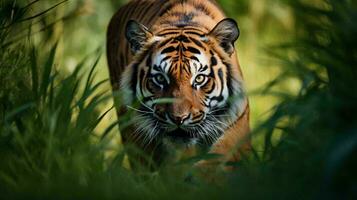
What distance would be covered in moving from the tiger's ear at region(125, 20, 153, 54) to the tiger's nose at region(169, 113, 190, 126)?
738 mm

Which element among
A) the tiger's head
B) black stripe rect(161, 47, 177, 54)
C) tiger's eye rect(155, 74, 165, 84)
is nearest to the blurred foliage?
the tiger's head

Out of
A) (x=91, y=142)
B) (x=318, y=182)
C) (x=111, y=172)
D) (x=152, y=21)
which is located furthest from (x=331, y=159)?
(x=152, y=21)

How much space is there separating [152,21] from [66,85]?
6.05ft

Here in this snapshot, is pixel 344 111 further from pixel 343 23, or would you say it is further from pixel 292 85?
pixel 292 85

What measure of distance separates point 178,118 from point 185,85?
0.26 metres

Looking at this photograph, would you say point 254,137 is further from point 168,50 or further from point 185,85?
point 168,50

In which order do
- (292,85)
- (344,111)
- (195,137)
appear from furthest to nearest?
1. (292,85)
2. (195,137)
3. (344,111)

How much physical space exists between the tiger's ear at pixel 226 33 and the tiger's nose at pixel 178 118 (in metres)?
0.69

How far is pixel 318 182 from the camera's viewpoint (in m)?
4.07

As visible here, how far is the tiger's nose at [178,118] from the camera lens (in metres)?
5.58

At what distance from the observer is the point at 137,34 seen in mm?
6102

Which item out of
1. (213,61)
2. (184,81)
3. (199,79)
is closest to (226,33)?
(213,61)

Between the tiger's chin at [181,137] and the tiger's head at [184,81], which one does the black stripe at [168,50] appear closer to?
the tiger's head at [184,81]

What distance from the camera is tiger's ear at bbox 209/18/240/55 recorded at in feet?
19.6
